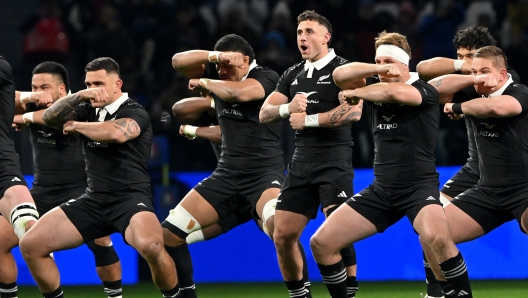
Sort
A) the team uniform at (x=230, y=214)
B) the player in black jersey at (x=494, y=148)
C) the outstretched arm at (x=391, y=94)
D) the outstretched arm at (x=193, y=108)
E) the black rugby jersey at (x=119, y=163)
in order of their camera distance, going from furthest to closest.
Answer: the outstretched arm at (x=193, y=108) → the team uniform at (x=230, y=214) → the black rugby jersey at (x=119, y=163) → the player in black jersey at (x=494, y=148) → the outstretched arm at (x=391, y=94)

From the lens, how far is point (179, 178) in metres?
11.8

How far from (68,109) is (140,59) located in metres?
7.50

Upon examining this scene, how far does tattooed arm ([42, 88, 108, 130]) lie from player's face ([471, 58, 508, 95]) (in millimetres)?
3046

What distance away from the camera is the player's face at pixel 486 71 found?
7.38m

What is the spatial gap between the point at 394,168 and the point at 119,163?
231cm

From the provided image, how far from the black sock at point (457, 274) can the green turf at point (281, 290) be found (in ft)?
9.37

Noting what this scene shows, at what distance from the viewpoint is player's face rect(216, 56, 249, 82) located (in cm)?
845

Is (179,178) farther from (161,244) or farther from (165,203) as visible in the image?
(161,244)

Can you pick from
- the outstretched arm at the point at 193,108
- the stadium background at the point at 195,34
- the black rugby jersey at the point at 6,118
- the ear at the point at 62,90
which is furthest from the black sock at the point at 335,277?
the stadium background at the point at 195,34

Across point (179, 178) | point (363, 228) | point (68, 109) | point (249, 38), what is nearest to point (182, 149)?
point (179, 178)

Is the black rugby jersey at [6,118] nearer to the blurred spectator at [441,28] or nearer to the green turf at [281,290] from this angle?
the green turf at [281,290]

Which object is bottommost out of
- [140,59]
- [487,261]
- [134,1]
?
[487,261]

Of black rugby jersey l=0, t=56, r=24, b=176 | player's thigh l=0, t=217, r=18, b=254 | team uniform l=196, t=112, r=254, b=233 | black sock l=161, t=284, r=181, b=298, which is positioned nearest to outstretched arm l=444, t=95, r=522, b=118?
team uniform l=196, t=112, r=254, b=233

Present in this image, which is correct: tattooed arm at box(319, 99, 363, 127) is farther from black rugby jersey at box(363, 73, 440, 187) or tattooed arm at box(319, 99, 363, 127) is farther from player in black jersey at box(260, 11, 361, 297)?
black rugby jersey at box(363, 73, 440, 187)
